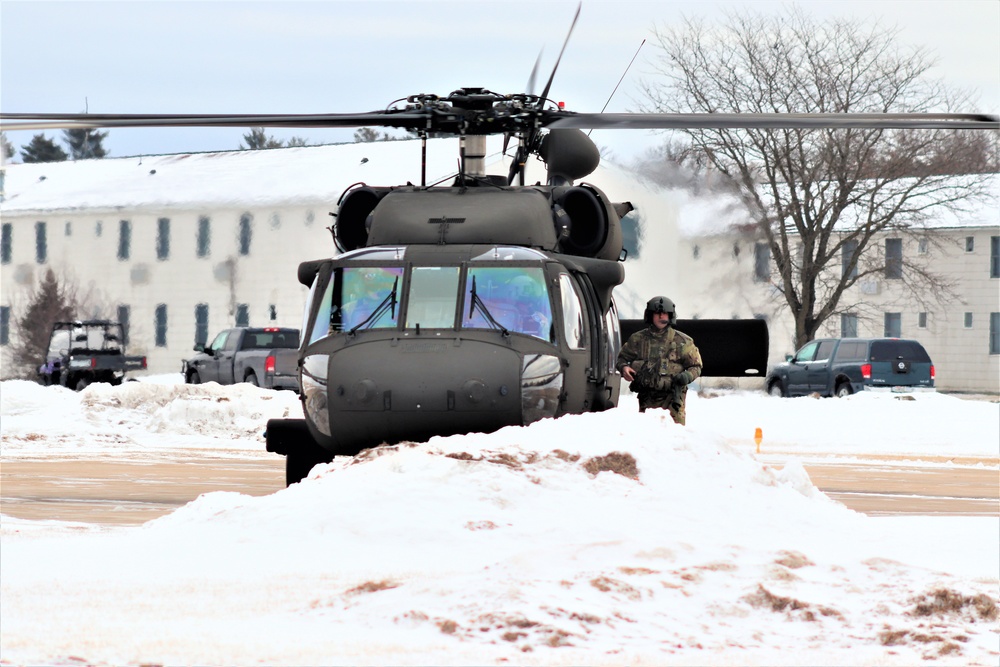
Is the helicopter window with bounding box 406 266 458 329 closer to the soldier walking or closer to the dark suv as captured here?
the soldier walking

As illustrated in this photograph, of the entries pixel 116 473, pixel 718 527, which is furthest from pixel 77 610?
pixel 116 473

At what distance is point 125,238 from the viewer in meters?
59.4

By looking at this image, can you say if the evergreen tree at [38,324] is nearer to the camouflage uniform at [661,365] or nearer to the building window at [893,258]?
the building window at [893,258]

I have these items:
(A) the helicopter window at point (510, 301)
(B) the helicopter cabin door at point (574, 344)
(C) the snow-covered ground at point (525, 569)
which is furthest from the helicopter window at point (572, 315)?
(C) the snow-covered ground at point (525, 569)

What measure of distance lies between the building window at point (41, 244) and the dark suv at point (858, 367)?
→ 35149 millimetres

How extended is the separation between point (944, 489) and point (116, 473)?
29.7ft

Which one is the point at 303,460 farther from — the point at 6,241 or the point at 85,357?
the point at 6,241

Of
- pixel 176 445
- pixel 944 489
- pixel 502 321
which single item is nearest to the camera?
pixel 502 321

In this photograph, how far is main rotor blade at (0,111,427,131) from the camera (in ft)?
36.9

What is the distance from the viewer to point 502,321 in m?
11.8

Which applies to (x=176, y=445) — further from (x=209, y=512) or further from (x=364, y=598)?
(x=364, y=598)

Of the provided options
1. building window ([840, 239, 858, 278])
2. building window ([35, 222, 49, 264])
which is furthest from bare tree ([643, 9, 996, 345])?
building window ([35, 222, 49, 264])

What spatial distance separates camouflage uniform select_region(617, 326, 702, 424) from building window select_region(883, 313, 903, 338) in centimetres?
4168

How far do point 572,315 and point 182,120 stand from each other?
11.1 ft
